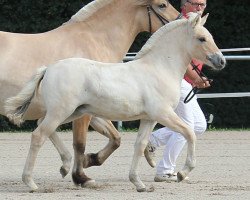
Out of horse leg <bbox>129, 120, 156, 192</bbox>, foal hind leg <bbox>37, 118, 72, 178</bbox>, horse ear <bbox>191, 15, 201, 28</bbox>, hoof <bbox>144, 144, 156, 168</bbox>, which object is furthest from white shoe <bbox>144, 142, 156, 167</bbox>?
horse ear <bbox>191, 15, 201, 28</bbox>

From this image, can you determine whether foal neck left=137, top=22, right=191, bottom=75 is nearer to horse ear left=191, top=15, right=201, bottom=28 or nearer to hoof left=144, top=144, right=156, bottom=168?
horse ear left=191, top=15, right=201, bottom=28

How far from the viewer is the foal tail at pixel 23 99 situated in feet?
27.8

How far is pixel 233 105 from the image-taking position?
16828mm

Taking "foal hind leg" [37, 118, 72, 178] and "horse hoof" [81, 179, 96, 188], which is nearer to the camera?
"horse hoof" [81, 179, 96, 188]

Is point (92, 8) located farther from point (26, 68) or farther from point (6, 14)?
point (6, 14)

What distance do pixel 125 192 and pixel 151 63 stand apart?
113 cm

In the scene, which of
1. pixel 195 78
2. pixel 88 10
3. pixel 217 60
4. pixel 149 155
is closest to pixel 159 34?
pixel 217 60

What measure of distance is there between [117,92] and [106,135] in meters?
1.37

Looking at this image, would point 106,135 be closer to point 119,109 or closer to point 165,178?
point 165,178

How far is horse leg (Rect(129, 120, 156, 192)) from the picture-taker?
8.55 m

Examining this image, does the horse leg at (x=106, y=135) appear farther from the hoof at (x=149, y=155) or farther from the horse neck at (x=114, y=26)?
the horse neck at (x=114, y=26)

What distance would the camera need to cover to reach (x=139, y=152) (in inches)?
340

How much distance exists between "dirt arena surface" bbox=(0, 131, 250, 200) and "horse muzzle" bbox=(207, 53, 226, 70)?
1.08 metres

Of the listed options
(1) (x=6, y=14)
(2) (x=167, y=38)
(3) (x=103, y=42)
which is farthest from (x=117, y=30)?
(1) (x=6, y=14)
